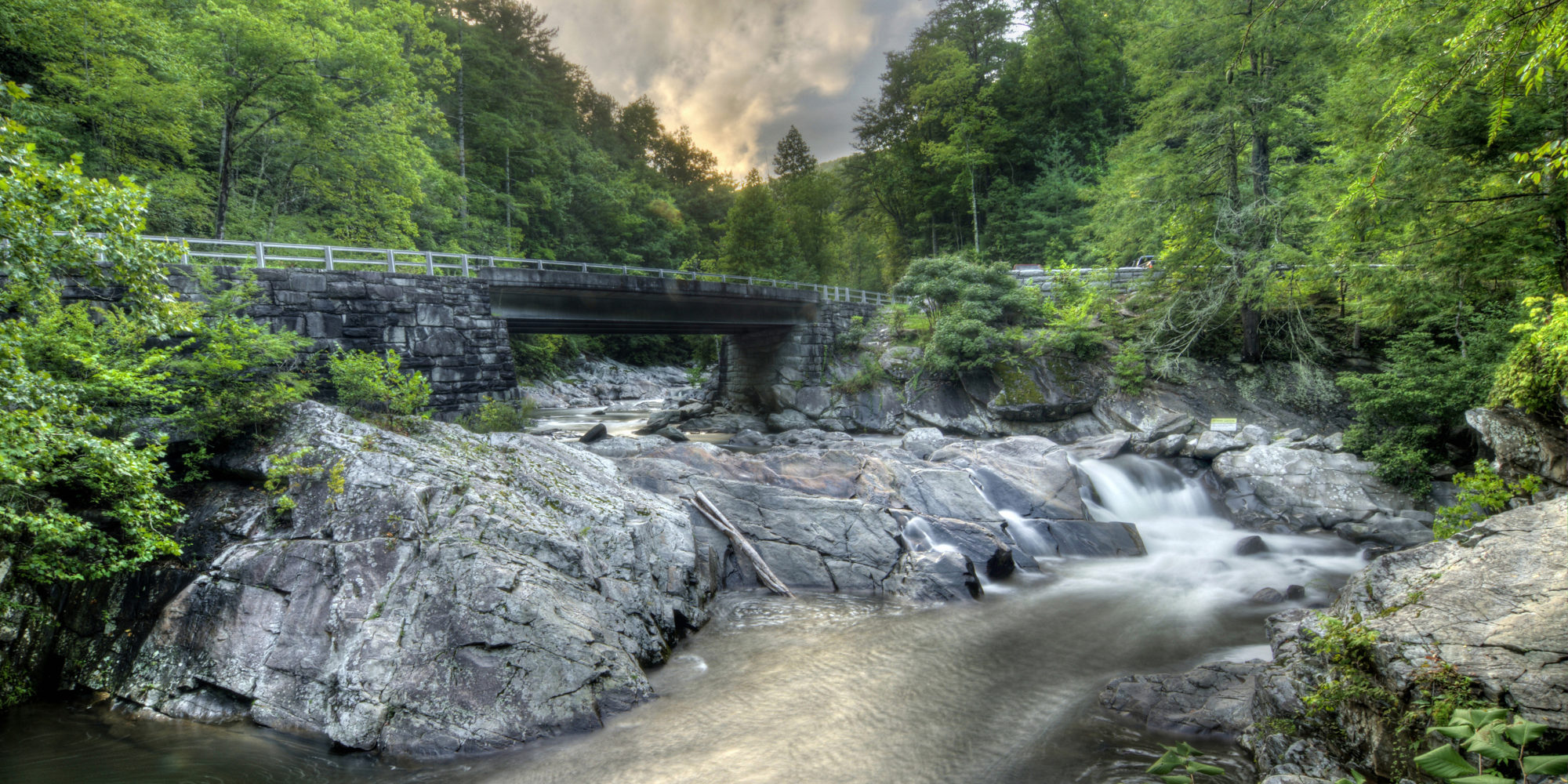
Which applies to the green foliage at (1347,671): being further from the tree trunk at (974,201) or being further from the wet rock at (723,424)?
the tree trunk at (974,201)

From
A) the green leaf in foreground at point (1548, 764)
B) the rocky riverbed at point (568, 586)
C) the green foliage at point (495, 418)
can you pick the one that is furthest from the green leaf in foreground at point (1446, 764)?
the green foliage at point (495, 418)

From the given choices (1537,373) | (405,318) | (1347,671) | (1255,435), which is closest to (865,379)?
(1255,435)

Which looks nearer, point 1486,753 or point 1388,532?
point 1486,753

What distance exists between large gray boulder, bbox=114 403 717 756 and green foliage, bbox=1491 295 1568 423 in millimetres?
9884

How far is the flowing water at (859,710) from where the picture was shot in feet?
17.4

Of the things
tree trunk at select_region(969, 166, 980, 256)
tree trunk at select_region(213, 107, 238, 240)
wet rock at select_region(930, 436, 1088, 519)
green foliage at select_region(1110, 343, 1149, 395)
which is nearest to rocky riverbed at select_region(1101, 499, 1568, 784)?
wet rock at select_region(930, 436, 1088, 519)

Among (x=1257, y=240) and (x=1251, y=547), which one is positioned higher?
(x=1257, y=240)

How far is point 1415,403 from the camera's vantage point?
1216 cm

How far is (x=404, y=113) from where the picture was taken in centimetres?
2411

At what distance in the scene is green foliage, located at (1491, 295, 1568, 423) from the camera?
6387 millimetres

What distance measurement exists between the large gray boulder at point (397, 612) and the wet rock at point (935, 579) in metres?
3.55

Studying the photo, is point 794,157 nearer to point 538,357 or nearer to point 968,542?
point 538,357

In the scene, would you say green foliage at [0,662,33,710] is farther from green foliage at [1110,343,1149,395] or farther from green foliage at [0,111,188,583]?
green foliage at [1110,343,1149,395]

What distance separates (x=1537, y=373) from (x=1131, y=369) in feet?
41.6
